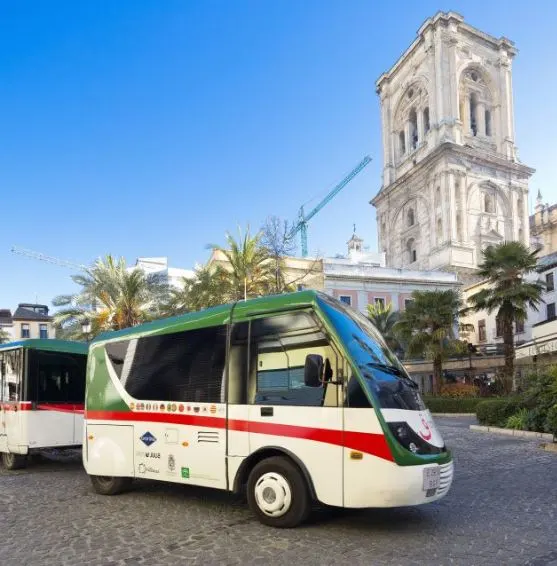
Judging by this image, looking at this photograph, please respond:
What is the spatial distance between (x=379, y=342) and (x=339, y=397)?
3.76 ft

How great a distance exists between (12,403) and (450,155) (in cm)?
7229

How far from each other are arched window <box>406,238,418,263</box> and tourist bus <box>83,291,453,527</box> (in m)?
77.4

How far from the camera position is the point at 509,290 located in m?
27.6

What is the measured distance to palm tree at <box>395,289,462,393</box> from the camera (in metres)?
30.1

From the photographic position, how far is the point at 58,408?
38.6 ft

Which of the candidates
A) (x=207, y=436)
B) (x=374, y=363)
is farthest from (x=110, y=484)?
(x=374, y=363)

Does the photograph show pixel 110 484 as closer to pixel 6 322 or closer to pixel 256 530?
pixel 256 530

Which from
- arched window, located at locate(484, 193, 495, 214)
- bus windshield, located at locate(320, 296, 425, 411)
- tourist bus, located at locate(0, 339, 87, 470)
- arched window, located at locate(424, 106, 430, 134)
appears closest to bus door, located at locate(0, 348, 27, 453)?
tourist bus, located at locate(0, 339, 87, 470)

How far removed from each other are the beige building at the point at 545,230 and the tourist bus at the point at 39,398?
99819 millimetres

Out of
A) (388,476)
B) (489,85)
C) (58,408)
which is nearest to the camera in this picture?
(388,476)

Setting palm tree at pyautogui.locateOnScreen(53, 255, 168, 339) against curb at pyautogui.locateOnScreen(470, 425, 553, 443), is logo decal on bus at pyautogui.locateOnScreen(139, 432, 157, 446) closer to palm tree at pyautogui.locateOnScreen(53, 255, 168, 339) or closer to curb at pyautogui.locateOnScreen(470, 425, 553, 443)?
curb at pyautogui.locateOnScreen(470, 425, 553, 443)

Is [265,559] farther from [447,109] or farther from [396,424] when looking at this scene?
[447,109]

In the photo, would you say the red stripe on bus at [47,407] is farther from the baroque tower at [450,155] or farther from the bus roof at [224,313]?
the baroque tower at [450,155]

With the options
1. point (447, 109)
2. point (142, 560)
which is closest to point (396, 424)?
point (142, 560)
